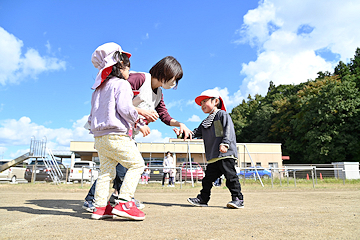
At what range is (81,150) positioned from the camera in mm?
33156

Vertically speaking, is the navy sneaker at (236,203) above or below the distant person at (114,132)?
below

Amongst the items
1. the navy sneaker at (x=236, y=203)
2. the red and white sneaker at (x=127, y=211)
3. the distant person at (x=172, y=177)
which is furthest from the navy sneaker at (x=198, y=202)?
the distant person at (x=172, y=177)

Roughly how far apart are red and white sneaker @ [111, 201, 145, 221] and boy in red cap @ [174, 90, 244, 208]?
4.87ft

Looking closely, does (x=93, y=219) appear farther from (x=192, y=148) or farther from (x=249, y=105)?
(x=249, y=105)

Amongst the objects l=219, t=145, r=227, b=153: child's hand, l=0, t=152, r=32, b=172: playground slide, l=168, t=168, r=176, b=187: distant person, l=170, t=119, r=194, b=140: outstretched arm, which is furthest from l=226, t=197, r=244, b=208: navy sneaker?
l=0, t=152, r=32, b=172: playground slide

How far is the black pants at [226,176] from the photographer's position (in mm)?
3793

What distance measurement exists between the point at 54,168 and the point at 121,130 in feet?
53.8

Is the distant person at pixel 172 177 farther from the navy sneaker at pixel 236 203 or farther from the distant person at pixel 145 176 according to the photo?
the navy sneaker at pixel 236 203

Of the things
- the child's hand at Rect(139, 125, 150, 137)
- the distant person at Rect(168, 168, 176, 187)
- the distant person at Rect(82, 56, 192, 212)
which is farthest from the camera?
the distant person at Rect(168, 168, 176, 187)

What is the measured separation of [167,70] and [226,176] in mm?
1704

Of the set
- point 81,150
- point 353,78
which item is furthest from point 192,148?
point 353,78

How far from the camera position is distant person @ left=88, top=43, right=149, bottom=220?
253 centimetres

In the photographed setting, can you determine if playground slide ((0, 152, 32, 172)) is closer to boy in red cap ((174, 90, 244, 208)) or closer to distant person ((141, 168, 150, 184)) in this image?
distant person ((141, 168, 150, 184))

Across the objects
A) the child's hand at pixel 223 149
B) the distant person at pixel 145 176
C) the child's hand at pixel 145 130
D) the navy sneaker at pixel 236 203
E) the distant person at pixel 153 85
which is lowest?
the distant person at pixel 145 176
